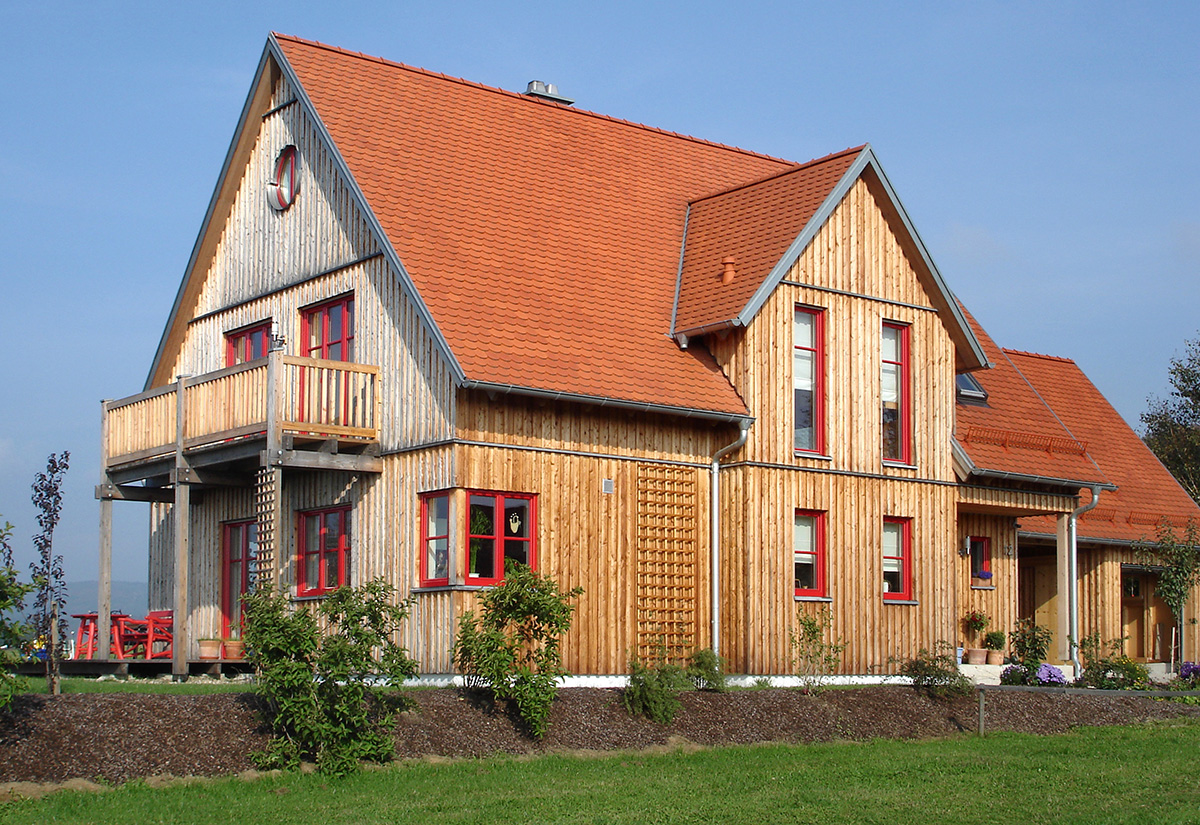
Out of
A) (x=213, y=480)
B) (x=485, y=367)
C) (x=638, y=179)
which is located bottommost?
(x=213, y=480)

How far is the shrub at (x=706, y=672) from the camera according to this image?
18.7 meters

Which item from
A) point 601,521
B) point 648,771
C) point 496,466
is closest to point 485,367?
point 496,466

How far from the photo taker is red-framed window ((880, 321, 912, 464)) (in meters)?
23.0

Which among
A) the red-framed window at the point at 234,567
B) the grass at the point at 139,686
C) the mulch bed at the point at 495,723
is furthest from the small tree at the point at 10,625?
the red-framed window at the point at 234,567

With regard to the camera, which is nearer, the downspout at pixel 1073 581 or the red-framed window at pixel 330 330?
the red-framed window at pixel 330 330

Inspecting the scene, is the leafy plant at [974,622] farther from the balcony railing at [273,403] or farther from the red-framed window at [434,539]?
the balcony railing at [273,403]

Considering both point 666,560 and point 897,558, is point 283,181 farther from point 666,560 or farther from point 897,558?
point 897,558

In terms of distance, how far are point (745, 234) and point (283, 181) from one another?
772 centimetres

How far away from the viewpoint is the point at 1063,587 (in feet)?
83.9

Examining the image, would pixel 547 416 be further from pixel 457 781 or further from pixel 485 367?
pixel 457 781

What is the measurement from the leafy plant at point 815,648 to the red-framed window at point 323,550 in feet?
22.3

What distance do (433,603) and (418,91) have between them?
30.4 ft

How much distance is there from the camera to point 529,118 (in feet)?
80.6

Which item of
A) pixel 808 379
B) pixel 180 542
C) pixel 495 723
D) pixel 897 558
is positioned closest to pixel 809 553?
pixel 897 558
